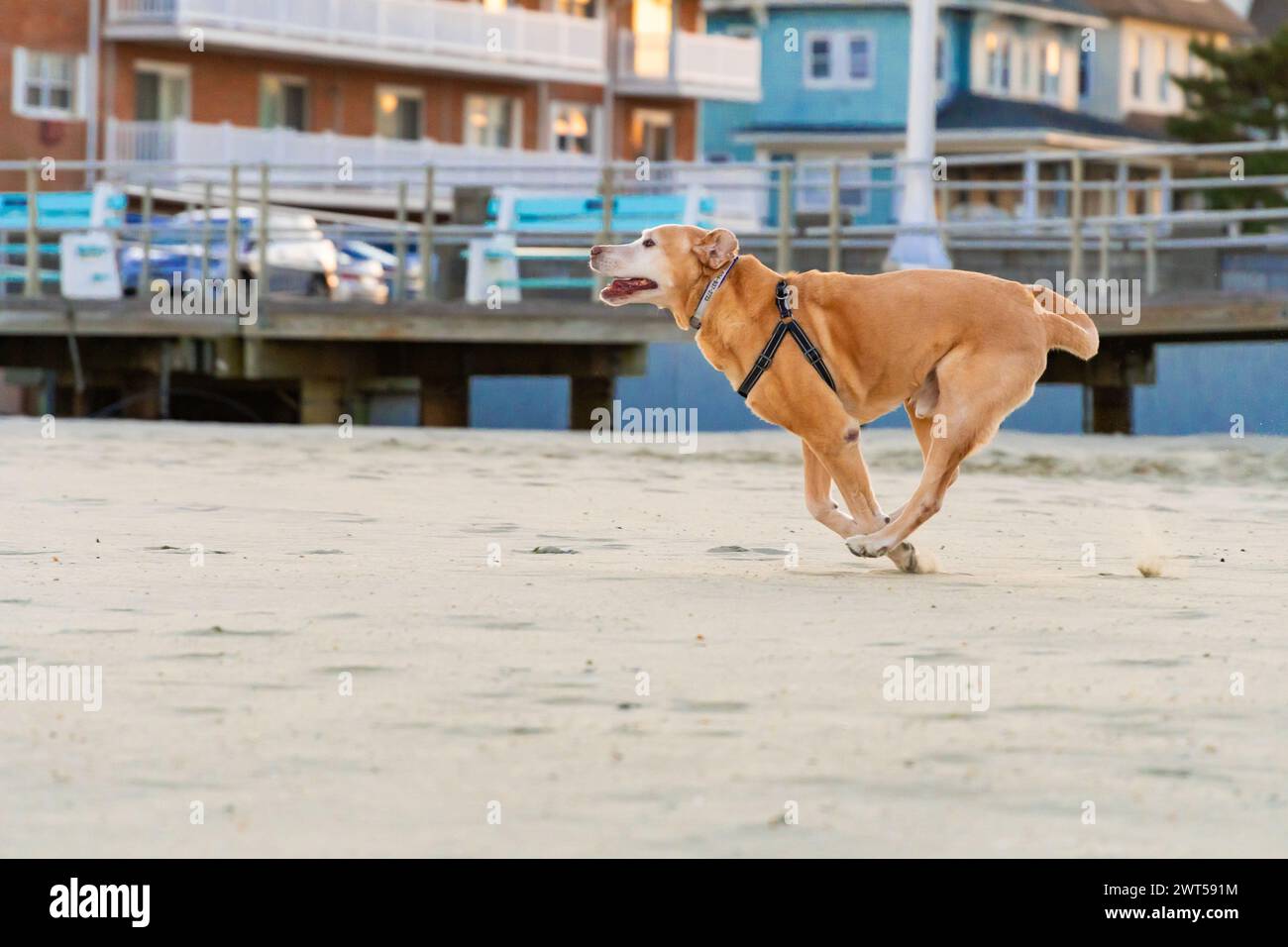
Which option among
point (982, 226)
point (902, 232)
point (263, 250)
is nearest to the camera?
point (982, 226)

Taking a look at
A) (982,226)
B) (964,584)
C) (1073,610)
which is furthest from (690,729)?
(982,226)

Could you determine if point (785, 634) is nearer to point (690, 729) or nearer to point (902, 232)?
point (690, 729)

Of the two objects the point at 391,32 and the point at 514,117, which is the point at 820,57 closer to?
the point at 514,117

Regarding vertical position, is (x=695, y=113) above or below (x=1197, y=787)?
above

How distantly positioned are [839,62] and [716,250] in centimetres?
4785

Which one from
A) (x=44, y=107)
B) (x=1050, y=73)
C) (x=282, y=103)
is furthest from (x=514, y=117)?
(x=1050, y=73)

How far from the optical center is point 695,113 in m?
50.7

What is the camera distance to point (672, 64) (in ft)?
159

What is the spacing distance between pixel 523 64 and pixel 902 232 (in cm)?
2755

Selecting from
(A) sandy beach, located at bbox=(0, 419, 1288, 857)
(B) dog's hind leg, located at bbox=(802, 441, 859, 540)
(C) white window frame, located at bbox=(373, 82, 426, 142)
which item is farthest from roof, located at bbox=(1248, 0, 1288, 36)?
(B) dog's hind leg, located at bbox=(802, 441, 859, 540)

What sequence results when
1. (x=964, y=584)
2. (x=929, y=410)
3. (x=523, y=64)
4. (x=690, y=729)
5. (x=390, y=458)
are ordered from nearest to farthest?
(x=690, y=729) → (x=964, y=584) → (x=929, y=410) → (x=390, y=458) → (x=523, y=64)
